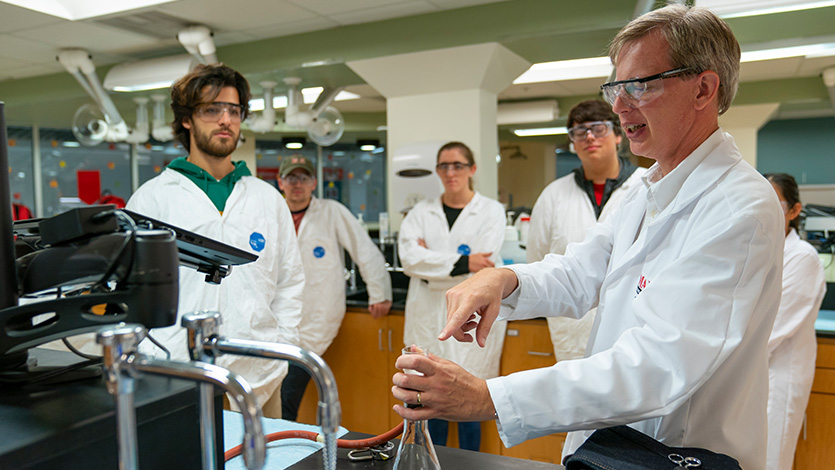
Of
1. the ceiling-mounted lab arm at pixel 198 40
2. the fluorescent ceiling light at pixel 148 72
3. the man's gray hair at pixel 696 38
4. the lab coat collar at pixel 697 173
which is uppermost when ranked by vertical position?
the ceiling-mounted lab arm at pixel 198 40

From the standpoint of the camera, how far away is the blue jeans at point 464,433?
3053 mm

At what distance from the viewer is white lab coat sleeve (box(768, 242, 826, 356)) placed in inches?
93.8

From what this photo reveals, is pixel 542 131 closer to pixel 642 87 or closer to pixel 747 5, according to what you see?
pixel 747 5

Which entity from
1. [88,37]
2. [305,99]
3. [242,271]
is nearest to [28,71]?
[88,37]

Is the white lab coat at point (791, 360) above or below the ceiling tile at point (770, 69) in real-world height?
below

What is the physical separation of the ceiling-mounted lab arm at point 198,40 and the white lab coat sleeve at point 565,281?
12.2ft

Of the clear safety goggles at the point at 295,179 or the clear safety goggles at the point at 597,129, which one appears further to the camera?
the clear safety goggles at the point at 295,179

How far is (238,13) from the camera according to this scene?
4.14 m

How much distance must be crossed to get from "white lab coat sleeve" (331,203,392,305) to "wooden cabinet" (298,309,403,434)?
180 millimetres

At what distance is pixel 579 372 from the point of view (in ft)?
3.05

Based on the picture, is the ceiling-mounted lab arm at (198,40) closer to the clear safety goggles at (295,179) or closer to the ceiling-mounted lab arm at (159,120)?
the clear safety goggles at (295,179)

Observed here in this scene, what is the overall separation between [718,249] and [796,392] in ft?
6.30

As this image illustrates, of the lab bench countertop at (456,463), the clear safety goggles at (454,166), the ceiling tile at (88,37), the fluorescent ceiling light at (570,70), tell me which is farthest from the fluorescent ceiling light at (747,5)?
the ceiling tile at (88,37)

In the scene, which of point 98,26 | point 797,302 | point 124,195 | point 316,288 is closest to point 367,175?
point 124,195
